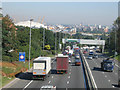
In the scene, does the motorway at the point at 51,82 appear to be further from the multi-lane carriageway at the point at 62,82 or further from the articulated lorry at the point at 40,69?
the articulated lorry at the point at 40,69

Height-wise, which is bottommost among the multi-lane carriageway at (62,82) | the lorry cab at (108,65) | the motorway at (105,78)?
the motorway at (105,78)

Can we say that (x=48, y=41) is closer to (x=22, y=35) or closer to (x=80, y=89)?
(x=22, y=35)

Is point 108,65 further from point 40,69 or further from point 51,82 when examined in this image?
point 51,82

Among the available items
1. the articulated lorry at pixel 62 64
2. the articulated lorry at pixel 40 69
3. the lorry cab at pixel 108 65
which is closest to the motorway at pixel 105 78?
the lorry cab at pixel 108 65

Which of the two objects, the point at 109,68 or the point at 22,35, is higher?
the point at 22,35

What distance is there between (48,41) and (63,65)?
259 ft

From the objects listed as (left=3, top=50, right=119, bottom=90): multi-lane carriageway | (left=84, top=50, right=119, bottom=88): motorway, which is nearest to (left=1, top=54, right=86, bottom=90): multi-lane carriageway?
(left=3, top=50, right=119, bottom=90): multi-lane carriageway

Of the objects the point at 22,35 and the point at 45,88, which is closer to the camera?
the point at 45,88

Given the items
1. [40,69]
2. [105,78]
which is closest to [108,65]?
[105,78]

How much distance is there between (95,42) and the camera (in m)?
175

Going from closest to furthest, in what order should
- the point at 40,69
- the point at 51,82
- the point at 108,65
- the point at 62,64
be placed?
the point at 51,82 < the point at 40,69 < the point at 62,64 < the point at 108,65

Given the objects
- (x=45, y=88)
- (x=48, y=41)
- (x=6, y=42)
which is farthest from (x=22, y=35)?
(x=45, y=88)

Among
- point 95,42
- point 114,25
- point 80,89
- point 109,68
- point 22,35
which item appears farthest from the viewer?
point 95,42

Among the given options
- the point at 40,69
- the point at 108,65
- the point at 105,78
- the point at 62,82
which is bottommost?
the point at 105,78
